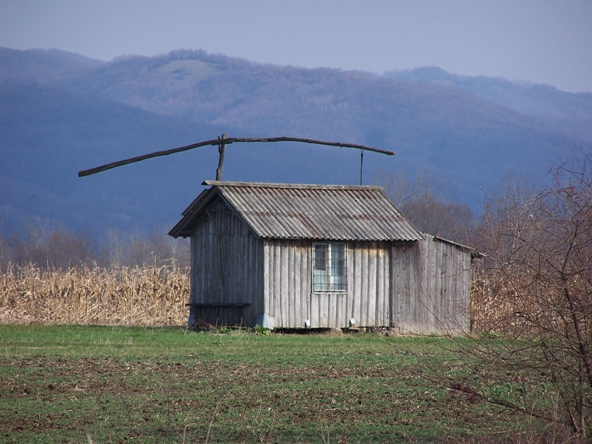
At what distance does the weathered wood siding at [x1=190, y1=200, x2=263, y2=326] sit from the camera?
25.5 m

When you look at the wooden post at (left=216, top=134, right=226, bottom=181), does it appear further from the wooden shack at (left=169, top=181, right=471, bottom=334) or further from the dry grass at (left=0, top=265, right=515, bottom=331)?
the dry grass at (left=0, top=265, right=515, bottom=331)

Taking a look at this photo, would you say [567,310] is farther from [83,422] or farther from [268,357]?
[268,357]

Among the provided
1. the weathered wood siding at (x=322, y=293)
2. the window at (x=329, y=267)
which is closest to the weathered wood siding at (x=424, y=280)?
the weathered wood siding at (x=322, y=293)

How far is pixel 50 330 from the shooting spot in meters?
25.1

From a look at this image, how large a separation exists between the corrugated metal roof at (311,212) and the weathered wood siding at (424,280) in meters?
0.65

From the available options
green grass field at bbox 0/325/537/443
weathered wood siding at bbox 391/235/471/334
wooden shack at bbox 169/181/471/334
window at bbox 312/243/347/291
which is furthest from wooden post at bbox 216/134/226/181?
green grass field at bbox 0/325/537/443

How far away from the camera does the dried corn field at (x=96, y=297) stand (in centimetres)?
3125

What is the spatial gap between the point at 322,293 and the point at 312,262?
0.93 metres

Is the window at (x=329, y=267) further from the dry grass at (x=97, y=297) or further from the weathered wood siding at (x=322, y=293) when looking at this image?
the dry grass at (x=97, y=297)

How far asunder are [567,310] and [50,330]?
18.7m

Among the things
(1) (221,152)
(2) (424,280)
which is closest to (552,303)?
(2) (424,280)

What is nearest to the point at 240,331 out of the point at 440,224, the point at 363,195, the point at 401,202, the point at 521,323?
the point at 363,195

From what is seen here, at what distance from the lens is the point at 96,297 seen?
1267 inches

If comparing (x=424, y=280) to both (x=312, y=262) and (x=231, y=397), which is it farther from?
(x=231, y=397)
